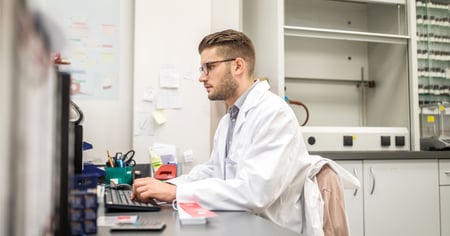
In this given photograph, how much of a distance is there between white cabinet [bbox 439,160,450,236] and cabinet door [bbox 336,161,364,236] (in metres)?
0.57

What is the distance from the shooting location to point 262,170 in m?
1.02

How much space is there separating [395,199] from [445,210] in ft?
1.25

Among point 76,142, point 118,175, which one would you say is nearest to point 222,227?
point 76,142

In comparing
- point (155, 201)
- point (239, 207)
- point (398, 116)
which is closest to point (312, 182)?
point (239, 207)

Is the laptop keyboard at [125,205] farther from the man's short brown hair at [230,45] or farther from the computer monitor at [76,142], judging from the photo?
the man's short brown hair at [230,45]

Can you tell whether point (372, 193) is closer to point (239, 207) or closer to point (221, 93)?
point (221, 93)

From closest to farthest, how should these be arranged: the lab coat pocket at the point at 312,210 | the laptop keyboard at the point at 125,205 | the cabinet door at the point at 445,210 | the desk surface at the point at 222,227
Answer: the desk surface at the point at 222,227, the laptop keyboard at the point at 125,205, the lab coat pocket at the point at 312,210, the cabinet door at the point at 445,210

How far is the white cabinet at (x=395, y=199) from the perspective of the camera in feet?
7.27

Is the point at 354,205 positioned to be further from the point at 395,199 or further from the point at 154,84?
the point at 154,84

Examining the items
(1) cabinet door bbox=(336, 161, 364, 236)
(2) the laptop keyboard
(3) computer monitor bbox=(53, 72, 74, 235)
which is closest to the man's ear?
(2) the laptop keyboard

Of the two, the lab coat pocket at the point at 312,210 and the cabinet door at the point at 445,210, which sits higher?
the lab coat pocket at the point at 312,210

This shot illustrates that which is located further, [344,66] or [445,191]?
[344,66]

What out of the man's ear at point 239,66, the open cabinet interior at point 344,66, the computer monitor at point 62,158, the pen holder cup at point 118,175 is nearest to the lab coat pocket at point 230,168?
the man's ear at point 239,66

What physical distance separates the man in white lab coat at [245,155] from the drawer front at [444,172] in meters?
1.56
